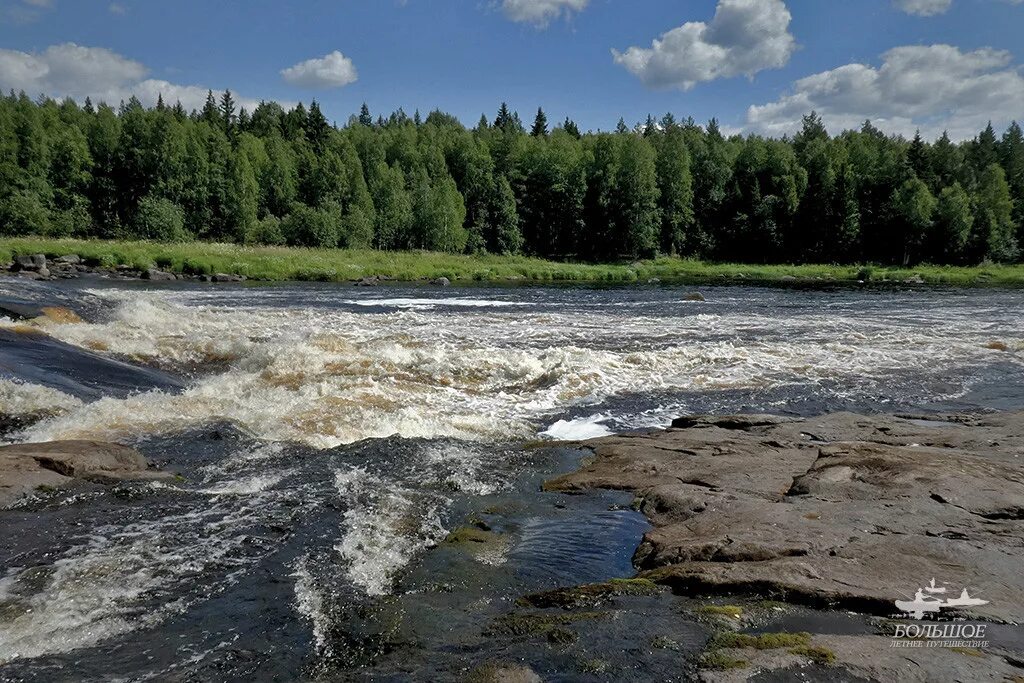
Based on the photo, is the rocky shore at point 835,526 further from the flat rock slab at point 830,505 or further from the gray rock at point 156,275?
the gray rock at point 156,275

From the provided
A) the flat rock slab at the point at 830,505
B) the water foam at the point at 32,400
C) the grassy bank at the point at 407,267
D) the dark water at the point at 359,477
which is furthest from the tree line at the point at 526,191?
the flat rock slab at the point at 830,505

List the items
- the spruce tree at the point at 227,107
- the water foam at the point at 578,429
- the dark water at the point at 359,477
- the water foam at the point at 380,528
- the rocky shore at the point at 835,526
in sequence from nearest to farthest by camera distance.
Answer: the rocky shore at the point at 835,526, the dark water at the point at 359,477, the water foam at the point at 380,528, the water foam at the point at 578,429, the spruce tree at the point at 227,107

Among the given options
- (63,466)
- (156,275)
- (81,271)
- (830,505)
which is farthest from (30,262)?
(830,505)

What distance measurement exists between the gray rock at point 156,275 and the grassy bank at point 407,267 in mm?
2442

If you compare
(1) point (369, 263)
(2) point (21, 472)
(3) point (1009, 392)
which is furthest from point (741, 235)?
(2) point (21, 472)

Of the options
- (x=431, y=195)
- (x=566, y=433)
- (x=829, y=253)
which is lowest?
(x=566, y=433)

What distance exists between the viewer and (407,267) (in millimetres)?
58719

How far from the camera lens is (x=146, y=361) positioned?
16.1 m

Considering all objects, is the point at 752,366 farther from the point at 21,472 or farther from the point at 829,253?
the point at 829,253

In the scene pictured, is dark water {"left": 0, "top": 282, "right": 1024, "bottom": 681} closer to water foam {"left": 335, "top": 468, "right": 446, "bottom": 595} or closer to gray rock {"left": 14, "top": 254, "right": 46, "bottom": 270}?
water foam {"left": 335, "top": 468, "right": 446, "bottom": 595}

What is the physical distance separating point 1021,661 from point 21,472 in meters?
9.35

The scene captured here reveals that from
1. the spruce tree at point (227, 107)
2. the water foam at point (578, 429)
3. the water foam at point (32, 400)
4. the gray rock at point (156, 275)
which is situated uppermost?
the spruce tree at point (227, 107)

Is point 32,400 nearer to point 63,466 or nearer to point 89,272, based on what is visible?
point 63,466

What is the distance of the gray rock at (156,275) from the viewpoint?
44.1 meters
